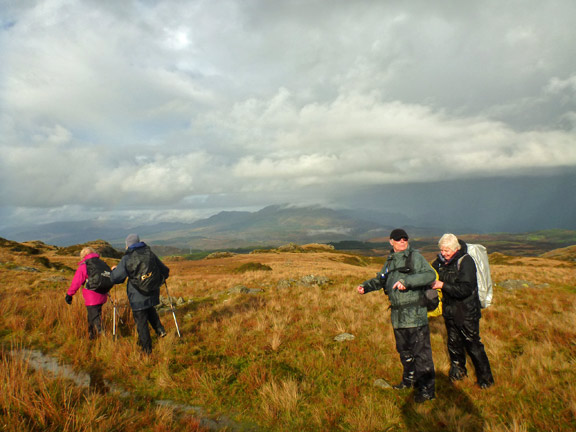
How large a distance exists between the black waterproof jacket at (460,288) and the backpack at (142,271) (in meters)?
6.20

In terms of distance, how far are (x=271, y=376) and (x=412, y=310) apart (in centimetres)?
301

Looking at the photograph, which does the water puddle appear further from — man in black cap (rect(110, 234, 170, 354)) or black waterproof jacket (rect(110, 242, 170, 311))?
black waterproof jacket (rect(110, 242, 170, 311))

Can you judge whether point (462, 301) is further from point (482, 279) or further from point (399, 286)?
point (399, 286)

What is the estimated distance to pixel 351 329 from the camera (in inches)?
323

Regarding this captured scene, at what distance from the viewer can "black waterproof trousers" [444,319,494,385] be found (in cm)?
488

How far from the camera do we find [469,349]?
16.3 ft

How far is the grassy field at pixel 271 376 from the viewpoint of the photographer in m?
4.03

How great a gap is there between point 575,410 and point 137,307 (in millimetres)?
8232

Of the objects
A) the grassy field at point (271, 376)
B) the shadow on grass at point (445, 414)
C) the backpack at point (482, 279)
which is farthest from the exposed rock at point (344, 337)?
the backpack at point (482, 279)

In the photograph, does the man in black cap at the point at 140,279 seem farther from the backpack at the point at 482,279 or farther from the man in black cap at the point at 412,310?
the backpack at the point at 482,279

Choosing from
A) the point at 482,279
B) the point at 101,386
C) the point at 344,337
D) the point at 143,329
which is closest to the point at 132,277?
the point at 143,329

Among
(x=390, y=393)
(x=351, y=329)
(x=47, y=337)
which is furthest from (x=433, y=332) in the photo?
(x=47, y=337)

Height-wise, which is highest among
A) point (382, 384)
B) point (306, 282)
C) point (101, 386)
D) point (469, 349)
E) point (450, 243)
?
point (450, 243)

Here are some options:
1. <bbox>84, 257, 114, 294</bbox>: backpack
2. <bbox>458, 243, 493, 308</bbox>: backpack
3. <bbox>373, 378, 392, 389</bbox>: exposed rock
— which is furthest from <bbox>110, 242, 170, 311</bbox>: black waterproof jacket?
<bbox>458, 243, 493, 308</bbox>: backpack
